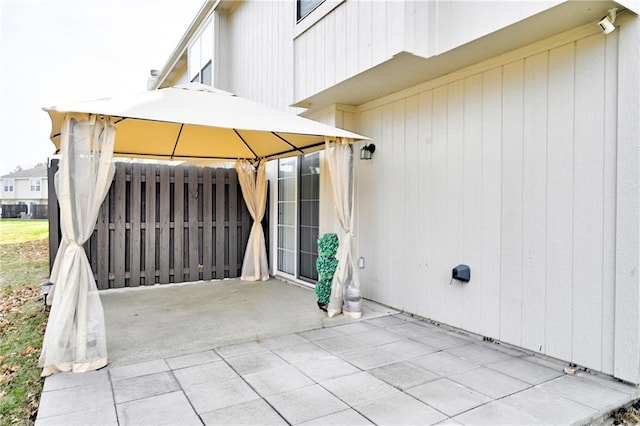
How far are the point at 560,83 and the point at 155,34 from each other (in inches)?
574

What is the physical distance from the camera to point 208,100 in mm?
4012

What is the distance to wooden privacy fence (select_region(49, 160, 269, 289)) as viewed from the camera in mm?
5980

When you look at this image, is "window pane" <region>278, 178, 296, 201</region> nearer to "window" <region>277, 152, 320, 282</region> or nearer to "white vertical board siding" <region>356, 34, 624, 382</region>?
"window" <region>277, 152, 320, 282</region>

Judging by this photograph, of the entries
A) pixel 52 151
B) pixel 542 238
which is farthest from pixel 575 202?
pixel 52 151

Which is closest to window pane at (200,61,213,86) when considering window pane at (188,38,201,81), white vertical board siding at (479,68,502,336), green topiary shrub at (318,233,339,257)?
window pane at (188,38,201,81)

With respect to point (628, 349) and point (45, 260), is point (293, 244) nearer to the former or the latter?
point (628, 349)

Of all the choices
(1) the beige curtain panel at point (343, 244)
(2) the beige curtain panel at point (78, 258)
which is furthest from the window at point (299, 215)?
(2) the beige curtain panel at point (78, 258)

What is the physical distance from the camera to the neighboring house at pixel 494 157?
289 centimetres

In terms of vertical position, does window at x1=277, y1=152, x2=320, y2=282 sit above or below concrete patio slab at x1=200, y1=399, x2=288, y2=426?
above

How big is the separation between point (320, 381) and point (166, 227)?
14.7 ft

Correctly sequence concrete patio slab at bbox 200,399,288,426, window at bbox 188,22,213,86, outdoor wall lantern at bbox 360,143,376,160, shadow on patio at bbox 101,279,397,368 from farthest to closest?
window at bbox 188,22,213,86
outdoor wall lantern at bbox 360,143,376,160
shadow on patio at bbox 101,279,397,368
concrete patio slab at bbox 200,399,288,426

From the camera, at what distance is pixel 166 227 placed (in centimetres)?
639

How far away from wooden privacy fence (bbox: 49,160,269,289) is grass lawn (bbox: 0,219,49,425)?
964 millimetres

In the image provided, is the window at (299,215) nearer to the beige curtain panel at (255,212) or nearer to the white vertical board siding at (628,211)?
the beige curtain panel at (255,212)
